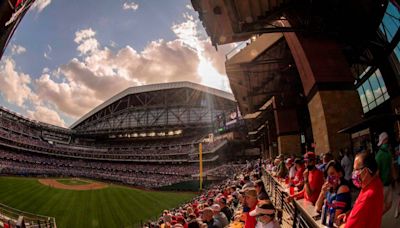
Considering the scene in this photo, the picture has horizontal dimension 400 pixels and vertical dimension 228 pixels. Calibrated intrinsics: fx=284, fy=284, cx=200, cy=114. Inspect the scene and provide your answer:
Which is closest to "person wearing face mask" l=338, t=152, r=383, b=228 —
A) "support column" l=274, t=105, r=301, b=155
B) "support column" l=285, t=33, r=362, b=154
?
"support column" l=285, t=33, r=362, b=154

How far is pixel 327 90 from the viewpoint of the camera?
9.57m

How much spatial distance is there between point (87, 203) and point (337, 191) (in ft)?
111

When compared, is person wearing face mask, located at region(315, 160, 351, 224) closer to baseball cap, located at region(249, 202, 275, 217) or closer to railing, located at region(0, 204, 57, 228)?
baseball cap, located at region(249, 202, 275, 217)

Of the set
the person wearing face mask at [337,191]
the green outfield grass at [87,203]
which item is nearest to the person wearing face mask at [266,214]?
the person wearing face mask at [337,191]

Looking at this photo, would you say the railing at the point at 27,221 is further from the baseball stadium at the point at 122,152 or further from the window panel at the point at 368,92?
the window panel at the point at 368,92

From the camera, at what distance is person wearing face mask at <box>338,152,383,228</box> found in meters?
2.73

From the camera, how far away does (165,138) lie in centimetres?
7575

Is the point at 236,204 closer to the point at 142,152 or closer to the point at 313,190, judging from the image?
the point at 313,190

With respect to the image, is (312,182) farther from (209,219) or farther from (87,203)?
(87,203)

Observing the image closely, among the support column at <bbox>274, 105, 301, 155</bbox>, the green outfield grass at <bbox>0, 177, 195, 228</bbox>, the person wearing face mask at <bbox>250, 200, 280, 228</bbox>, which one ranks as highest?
the support column at <bbox>274, 105, 301, 155</bbox>

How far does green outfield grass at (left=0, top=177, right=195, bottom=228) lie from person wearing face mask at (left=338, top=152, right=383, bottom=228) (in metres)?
25.3

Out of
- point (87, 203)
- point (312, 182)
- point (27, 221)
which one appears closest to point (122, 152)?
point (87, 203)

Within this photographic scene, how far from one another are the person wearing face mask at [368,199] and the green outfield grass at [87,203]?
25309 mm

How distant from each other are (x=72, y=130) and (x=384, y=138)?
284ft
